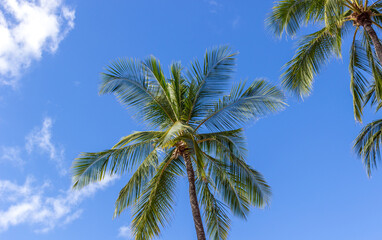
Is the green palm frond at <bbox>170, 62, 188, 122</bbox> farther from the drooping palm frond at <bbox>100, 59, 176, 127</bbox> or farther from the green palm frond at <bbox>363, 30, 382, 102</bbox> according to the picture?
the green palm frond at <bbox>363, 30, 382, 102</bbox>

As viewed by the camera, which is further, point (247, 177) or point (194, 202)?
point (247, 177)

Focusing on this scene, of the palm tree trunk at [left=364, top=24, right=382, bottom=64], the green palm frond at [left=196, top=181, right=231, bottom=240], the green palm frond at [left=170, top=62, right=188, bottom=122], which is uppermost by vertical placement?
the green palm frond at [left=170, top=62, right=188, bottom=122]

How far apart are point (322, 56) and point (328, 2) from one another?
2.72 meters

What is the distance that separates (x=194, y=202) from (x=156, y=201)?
1.03m

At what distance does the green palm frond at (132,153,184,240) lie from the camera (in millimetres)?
10750

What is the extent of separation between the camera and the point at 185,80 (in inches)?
484

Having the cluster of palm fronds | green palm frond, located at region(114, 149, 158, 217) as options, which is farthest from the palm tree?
green palm frond, located at region(114, 149, 158, 217)

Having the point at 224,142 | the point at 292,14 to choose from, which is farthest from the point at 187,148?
the point at 292,14

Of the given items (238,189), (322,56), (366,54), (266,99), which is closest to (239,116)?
(266,99)

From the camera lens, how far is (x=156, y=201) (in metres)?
11.0

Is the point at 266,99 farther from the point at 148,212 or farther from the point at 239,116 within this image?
the point at 148,212

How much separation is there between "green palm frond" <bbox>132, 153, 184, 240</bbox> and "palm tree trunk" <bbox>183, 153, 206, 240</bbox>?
0.50 m

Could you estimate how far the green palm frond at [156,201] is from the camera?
10.8m

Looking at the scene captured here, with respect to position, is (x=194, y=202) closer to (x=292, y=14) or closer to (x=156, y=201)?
(x=156, y=201)
